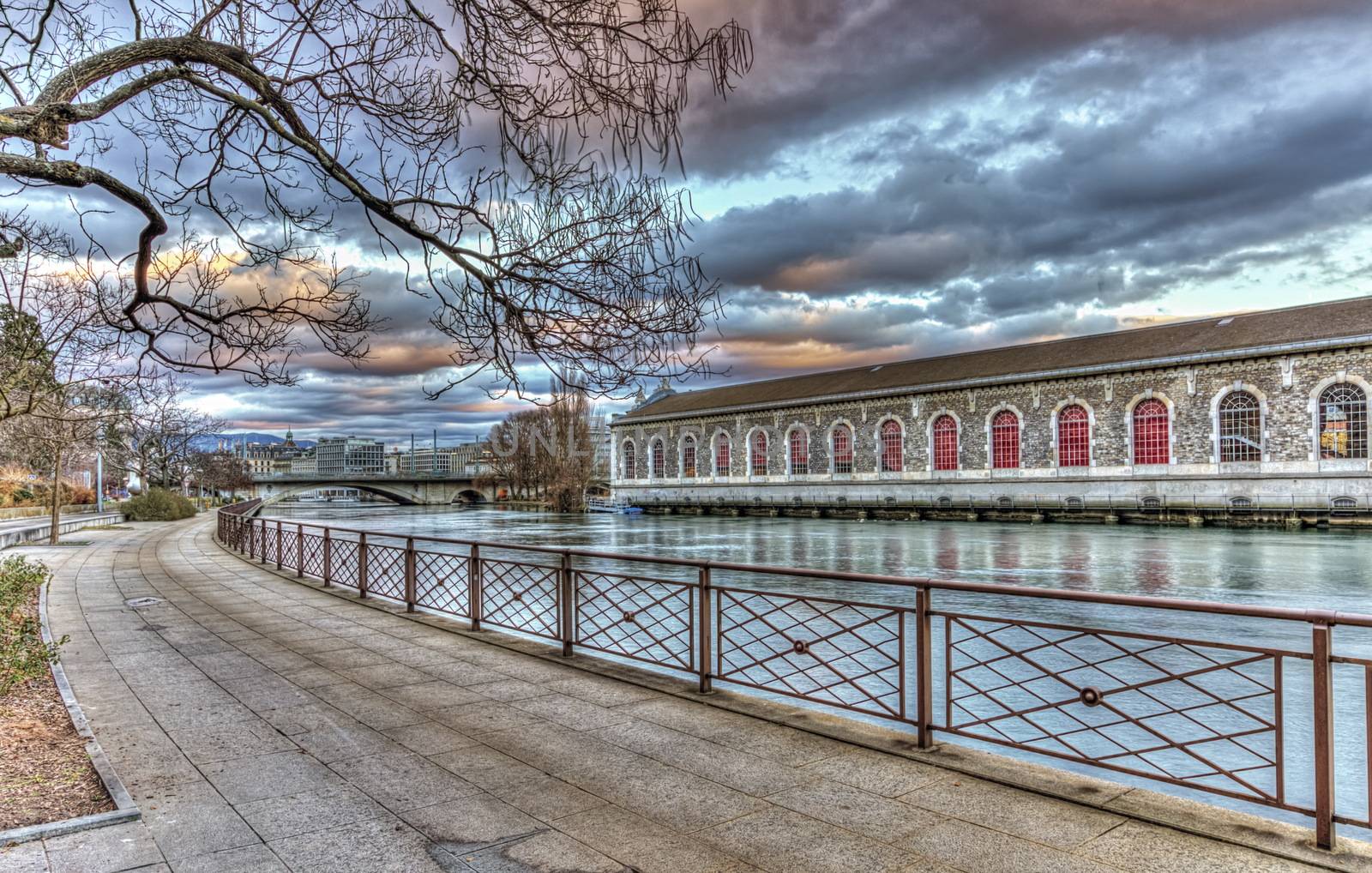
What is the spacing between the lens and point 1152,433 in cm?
3981

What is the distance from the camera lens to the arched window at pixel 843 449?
2094 inches

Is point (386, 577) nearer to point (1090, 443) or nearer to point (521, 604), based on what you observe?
point (521, 604)

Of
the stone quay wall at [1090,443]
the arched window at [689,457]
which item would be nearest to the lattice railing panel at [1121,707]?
the stone quay wall at [1090,443]

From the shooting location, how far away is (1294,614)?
359cm

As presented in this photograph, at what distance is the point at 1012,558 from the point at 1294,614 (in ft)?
71.0

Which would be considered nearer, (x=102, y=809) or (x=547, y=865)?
(x=547, y=865)

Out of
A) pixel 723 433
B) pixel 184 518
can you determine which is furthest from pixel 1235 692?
pixel 723 433

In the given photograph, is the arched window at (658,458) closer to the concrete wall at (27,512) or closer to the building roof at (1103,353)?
the building roof at (1103,353)

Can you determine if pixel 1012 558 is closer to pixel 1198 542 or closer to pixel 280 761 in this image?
pixel 1198 542

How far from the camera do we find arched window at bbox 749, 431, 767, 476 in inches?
2330

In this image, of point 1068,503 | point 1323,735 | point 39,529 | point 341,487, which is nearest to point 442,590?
point 1323,735

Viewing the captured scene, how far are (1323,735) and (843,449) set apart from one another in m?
50.9

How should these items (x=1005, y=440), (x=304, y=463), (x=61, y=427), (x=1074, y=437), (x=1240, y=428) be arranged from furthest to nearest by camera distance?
(x=304, y=463), (x=1005, y=440), (x=1074, y=437), (x=1240, y=428), (x=61, y=427)

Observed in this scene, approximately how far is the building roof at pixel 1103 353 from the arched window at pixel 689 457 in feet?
12.1
